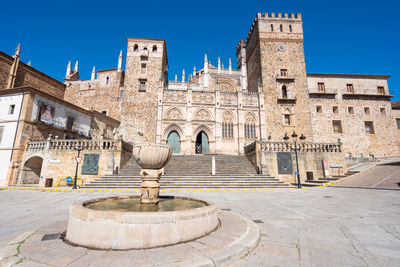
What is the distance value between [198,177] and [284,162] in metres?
7.68

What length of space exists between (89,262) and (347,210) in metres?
6.78

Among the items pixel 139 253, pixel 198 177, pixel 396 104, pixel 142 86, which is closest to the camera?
pixel 139 253

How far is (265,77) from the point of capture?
2784cm

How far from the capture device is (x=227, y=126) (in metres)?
25.9

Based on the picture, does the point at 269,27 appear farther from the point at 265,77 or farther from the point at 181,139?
the point at 181,139

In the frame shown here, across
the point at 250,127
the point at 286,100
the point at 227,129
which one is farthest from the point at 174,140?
the point at 286,100

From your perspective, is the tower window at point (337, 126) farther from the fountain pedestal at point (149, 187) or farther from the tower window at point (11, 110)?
the tower window at point (11, 110)

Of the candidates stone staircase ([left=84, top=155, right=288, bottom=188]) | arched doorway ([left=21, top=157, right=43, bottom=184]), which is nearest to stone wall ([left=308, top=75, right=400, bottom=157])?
stone staircase ([left=84, top=155, right=288, bottom=188])

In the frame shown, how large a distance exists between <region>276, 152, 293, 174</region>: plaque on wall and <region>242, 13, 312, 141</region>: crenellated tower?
32.3 ft

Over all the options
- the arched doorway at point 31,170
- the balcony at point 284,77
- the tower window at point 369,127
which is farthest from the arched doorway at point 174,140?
the tower window at point 369,127

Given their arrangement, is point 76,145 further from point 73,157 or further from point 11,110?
point 11,110

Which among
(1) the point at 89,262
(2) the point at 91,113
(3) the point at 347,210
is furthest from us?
(2) the point at 91,113

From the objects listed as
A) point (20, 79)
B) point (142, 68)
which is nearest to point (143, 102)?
point (142, 68)

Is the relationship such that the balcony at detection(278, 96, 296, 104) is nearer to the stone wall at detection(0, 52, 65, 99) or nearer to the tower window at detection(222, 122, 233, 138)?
the tower window at detection(222, 122, 233, 138)
